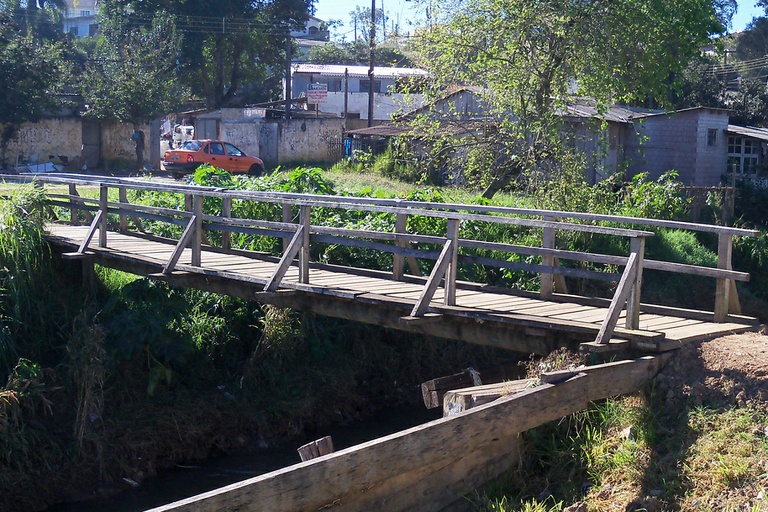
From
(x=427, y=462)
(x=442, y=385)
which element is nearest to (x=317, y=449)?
(x=427, y=462)

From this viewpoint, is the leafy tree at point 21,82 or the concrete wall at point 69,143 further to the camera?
the concrete wall at point 69,143

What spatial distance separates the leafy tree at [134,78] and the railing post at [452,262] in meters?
29.5

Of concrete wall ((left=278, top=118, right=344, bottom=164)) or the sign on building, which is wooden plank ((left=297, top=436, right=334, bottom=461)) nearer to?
concrete wall ((left=278, top=118, right=344, bottom=164))

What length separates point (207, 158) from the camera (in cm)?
3152

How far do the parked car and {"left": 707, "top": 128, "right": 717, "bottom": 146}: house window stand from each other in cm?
1607

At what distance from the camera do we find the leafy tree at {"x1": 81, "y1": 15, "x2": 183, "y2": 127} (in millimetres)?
34719

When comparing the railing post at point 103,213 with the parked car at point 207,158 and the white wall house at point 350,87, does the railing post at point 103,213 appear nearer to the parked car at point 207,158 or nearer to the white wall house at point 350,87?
the parked car at point 207,158

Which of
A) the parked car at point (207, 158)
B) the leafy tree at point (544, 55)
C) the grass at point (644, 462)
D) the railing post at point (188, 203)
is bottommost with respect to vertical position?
the grass at point (644, 462)

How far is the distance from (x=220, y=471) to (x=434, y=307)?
171 inches

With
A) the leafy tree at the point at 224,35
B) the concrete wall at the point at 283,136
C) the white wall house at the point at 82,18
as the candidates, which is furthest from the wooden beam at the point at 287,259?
the white wall house at the point at 82,18

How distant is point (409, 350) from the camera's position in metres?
13.1

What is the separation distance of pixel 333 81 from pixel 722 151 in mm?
29610

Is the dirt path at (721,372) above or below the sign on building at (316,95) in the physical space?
below

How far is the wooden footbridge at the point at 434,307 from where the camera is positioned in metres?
5.24
